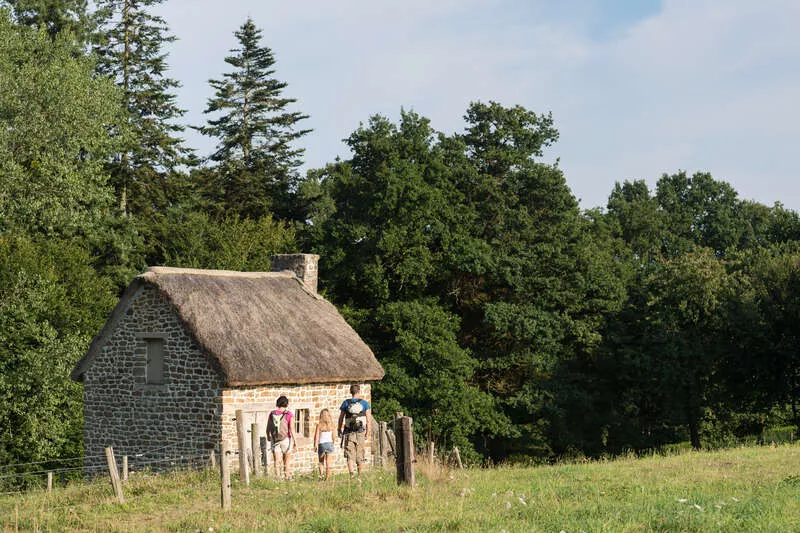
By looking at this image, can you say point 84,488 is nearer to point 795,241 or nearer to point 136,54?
point 136,54

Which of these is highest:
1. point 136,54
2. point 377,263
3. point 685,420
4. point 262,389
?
point 136,54

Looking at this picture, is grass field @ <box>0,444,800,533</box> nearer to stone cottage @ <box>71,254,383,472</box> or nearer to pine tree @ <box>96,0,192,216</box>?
stone cottage @ <box>71,254,383,472</box>

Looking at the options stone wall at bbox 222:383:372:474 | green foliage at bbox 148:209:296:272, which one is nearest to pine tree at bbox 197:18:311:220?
green foliage at bbox 148:209:296:272

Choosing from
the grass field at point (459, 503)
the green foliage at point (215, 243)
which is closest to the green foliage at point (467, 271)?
the green foliage at point (215, 243)

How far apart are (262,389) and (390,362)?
11.0 m

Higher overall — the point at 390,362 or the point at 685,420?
the point at 390,362

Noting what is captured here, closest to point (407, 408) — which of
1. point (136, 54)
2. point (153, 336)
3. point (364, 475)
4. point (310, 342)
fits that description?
point (310, 342)

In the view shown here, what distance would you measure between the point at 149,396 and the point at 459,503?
1213 centimetres

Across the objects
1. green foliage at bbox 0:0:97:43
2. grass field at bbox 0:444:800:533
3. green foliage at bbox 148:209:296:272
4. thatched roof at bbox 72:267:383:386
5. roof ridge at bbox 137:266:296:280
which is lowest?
grass field at bbox 0:444:800:533

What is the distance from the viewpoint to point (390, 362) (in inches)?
1259

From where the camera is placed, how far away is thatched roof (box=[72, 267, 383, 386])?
21.2m

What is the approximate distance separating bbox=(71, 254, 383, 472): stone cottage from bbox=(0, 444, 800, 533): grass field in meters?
5.00

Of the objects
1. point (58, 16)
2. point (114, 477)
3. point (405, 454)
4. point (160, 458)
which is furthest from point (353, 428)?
point (58, 16)

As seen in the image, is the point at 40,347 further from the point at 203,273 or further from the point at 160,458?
the point at 160,458
